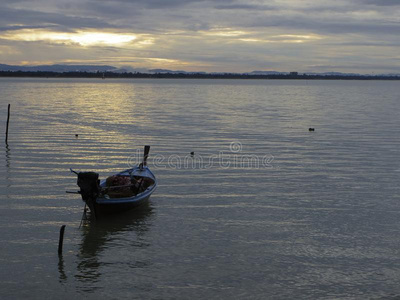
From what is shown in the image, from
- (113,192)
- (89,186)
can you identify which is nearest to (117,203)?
(113,192)

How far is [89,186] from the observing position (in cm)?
2053

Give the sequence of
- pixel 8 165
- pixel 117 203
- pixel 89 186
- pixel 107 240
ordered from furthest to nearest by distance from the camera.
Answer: pixel 8 165 → pixel 117 203 → pixel 89 186 → pixel 107 240

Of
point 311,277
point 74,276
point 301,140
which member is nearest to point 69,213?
point 74,276

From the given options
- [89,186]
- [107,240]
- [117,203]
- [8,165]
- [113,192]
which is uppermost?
[89,186]

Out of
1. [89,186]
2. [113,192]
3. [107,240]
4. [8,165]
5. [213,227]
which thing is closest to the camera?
[107,240]

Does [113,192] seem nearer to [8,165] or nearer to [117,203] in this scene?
[117,203]

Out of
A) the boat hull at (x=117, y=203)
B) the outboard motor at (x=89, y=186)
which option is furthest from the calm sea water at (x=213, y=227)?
the outboard motor at (x=89, y=186)

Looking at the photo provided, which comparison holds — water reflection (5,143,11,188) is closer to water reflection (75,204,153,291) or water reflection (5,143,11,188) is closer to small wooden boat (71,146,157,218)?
small wooden boat (71,146,157,218)

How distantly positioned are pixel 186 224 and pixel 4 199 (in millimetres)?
9030

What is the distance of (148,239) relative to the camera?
18.9 meters

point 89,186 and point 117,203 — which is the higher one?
point 89,186

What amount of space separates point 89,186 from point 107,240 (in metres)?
2.67

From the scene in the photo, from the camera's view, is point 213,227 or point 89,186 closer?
point 213,227

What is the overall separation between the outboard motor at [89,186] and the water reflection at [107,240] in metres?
0.97
